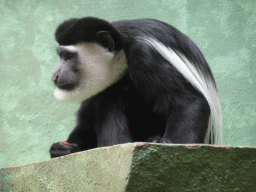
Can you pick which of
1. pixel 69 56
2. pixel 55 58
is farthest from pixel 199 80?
pixel 55 58

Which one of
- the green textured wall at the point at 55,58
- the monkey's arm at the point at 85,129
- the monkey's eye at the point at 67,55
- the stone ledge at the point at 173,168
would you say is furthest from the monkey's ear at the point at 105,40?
the green textured wall at the point at 55,58

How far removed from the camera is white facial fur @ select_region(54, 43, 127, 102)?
1.83 metres

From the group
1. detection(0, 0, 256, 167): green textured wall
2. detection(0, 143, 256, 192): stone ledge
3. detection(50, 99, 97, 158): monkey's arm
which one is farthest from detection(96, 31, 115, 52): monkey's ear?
detection(0, 0, 256, 167): green textured wall

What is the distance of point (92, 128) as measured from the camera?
205 centimetres

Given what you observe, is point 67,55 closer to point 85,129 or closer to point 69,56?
point 69,56

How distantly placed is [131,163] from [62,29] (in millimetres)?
1211

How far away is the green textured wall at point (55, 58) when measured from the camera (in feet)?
9.19

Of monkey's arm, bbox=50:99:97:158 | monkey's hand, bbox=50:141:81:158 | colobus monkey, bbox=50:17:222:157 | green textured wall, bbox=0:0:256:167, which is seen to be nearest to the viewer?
colobus monkey, bbox=50:17:222:157

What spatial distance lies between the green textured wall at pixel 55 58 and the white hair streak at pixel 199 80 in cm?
90

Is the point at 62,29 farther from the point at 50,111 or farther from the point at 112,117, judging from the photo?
the point at 50,111

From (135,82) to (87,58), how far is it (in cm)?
34

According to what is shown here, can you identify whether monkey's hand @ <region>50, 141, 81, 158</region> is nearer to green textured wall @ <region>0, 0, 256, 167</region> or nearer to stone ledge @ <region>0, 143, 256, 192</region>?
stone ledge @ <region>0, 143, 256, 192</region>

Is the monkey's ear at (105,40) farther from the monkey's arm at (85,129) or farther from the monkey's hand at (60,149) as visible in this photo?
the monkey's hand at (60,149)

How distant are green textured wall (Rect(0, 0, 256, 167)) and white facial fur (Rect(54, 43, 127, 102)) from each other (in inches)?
43.6
